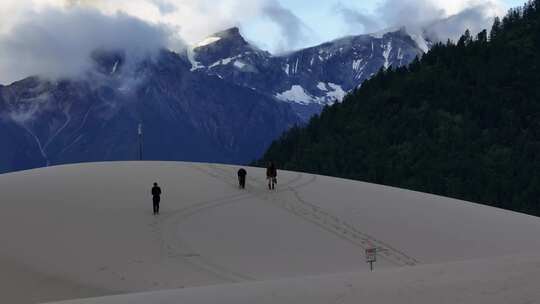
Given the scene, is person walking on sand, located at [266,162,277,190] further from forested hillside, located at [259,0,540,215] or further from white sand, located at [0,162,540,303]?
forested hillside, located at [259,0,540,215]

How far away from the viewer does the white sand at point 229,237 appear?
59.4ft

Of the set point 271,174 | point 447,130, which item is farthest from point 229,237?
point 447,130

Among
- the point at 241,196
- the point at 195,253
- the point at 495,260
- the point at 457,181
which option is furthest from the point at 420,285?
the point at 457,181

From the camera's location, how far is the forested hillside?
146m

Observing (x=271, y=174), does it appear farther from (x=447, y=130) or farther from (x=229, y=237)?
(x=447, y=130)

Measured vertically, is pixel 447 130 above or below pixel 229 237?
above

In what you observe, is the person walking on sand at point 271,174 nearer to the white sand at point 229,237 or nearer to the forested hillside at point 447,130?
the white sand at point 229,237

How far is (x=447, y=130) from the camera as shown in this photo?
167 metres

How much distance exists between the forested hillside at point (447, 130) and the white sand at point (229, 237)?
10445 centimetres

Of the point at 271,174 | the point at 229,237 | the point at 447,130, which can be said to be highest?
the point at 447,130

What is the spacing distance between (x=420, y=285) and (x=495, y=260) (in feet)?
16.1

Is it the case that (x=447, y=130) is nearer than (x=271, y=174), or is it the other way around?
(x=271, y=174)

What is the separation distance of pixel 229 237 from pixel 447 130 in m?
147

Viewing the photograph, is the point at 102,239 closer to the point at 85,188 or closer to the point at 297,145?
the point at 85,188
